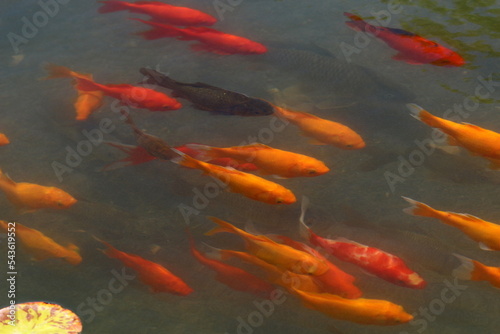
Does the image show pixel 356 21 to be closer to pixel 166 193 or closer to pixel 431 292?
pixel 166 193

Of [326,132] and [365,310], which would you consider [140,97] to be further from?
[365,310]

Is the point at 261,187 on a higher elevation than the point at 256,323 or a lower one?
higher

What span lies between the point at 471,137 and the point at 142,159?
7.33 feet

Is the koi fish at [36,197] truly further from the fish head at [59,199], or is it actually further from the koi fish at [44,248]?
the koi fish at [44,248]

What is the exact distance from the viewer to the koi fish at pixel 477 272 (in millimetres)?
2957

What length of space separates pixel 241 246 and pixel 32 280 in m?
1.25

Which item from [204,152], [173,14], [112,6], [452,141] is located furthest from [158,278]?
[112,6]

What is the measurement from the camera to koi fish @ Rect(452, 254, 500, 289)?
2957 millimetres

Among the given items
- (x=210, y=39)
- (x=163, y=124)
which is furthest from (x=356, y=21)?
(x=163, y=124)

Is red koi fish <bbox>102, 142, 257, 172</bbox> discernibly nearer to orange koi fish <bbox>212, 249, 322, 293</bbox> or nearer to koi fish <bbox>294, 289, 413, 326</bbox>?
orange koi fish <bbox>212, 249, 322, 293</bbox>

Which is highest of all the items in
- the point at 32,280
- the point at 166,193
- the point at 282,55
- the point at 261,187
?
the point at 282,55

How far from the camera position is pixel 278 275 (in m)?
3.10

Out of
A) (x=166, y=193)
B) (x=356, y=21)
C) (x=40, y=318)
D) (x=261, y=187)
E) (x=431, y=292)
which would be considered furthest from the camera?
(x=356, y=21)

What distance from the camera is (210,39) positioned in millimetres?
4785
